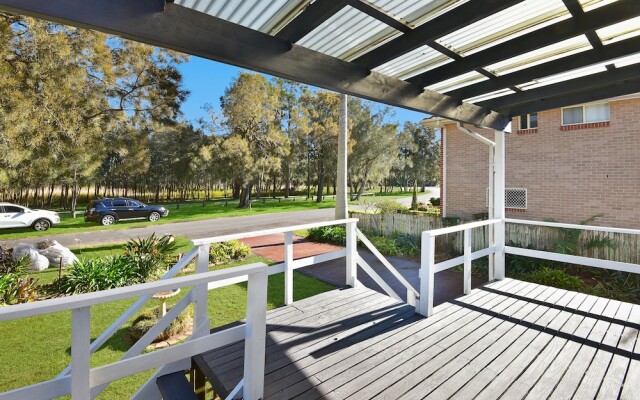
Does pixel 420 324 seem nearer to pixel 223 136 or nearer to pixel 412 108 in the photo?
pixel 412 108

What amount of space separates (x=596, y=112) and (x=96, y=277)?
43.7 ft

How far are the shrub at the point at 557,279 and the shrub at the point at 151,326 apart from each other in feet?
23.0

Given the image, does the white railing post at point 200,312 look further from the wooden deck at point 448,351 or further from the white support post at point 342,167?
the white support post at point 342,167

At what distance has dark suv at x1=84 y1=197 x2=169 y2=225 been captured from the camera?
17.8m

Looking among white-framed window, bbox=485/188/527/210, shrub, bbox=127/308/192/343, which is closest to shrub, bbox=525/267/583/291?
white-framed window, bbox=485/188/527/210

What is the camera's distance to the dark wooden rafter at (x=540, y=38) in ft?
8.00

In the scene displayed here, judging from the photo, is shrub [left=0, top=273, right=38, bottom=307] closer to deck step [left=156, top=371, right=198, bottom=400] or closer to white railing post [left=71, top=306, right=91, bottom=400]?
deck step [left=156, top=371, right=198, bottom=400]

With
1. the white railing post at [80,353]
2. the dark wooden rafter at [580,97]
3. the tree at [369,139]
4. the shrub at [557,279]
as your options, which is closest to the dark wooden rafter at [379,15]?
the white railing post at [80,353]

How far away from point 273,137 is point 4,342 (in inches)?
817

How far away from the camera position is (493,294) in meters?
4.68

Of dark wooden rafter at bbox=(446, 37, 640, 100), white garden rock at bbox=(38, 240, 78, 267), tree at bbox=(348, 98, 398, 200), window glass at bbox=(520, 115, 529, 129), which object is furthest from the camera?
tree at bbox=(348, 98, 398, 200)

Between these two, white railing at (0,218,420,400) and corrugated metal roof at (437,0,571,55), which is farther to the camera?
corrugated metal roof at (437,0,571,55)

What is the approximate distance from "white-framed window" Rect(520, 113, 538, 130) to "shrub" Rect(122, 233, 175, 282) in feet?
37.4

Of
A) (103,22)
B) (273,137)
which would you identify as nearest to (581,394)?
(103,22)
